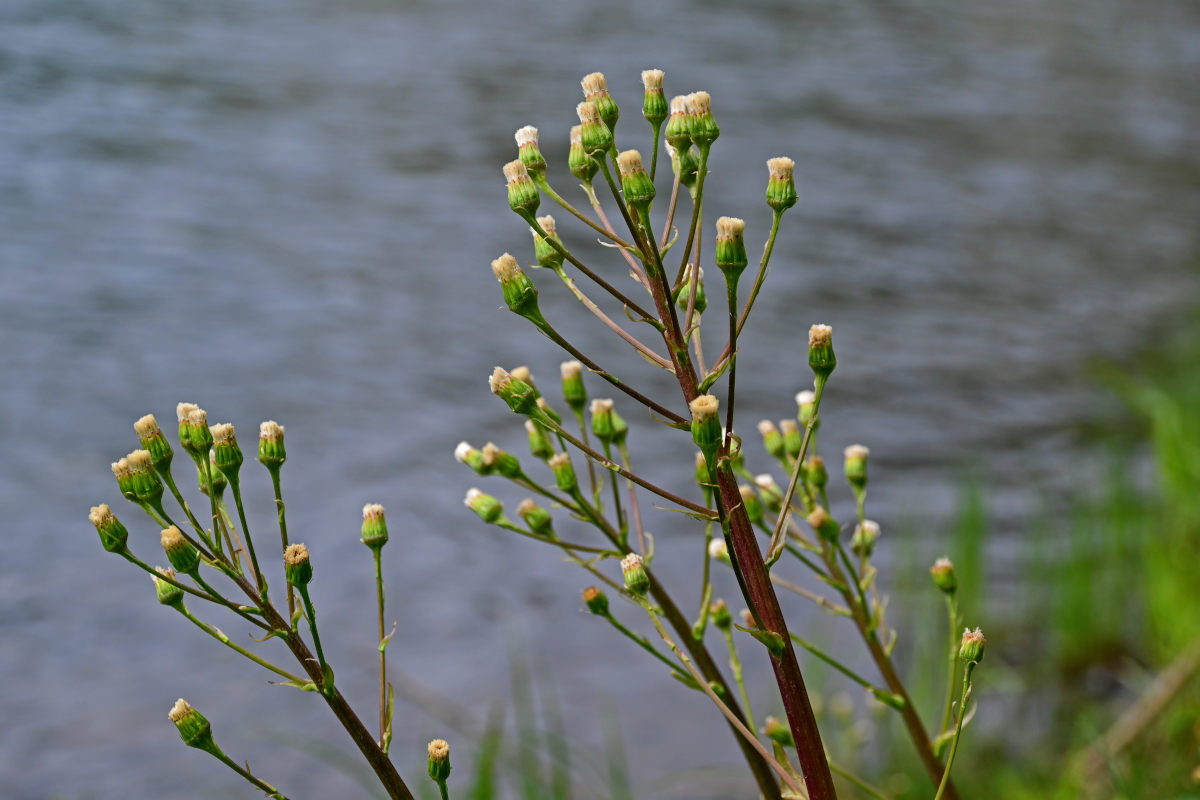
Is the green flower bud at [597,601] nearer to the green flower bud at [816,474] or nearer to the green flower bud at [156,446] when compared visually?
the green flower bud at [816,474]

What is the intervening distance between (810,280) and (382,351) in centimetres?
380

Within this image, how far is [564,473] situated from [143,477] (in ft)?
1.83

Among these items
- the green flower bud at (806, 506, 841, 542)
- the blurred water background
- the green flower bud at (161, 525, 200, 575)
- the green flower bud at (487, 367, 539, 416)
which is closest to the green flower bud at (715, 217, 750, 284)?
the green flower bud at (487, 367, 539, 416)

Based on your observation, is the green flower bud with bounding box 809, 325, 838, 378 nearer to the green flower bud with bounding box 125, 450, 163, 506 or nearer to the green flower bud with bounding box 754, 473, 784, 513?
the green flower bud with bounding box 754, 473, 784, 513

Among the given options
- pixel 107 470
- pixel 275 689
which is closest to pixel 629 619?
pixel 275 689

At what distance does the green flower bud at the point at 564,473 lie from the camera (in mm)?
1694

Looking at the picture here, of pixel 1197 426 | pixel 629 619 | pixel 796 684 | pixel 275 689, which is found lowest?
Result: pixel 275 689

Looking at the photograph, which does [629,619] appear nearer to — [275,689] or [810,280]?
[275,689]

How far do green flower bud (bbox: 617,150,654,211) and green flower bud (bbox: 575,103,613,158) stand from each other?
0.03 m

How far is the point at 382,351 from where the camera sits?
9.14 m

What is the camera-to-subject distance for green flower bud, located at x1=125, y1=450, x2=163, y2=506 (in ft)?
4.66

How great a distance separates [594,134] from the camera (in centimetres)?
132

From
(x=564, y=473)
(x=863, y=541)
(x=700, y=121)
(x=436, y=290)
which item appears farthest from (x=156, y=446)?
(x=436, y=290)

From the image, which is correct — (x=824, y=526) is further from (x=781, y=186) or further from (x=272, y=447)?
(x=272, y=447)
